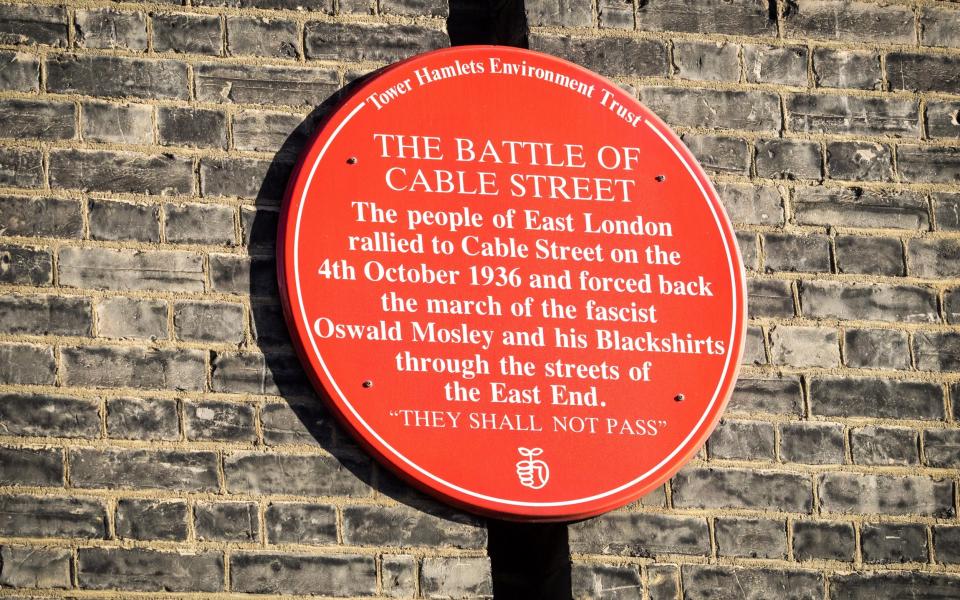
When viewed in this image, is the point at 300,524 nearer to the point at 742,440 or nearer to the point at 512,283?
the point at 512,283

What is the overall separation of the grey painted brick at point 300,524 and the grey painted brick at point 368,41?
1.22 metres

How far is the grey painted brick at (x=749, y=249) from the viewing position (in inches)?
184

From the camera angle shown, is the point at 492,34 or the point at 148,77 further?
the point at 492,34

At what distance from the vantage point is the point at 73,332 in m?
4.23

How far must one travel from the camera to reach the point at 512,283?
4445mm

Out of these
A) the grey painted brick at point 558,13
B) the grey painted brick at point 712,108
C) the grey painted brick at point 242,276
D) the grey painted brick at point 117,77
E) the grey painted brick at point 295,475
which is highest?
the grey painted brick at point 558,13

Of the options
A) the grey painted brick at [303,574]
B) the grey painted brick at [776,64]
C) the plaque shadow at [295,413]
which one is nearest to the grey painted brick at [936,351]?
the grey painted brick at [776,64]

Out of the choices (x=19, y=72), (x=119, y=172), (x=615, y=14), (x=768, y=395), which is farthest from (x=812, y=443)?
(x=19, y=72)

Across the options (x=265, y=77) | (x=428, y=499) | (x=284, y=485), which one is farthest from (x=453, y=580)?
(x=265, y=77)

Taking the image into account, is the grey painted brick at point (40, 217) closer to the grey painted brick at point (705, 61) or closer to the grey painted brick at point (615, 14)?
the grey painted brick at point (615, 14)

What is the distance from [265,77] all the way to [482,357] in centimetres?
94

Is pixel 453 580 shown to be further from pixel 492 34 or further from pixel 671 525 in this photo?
pixel 492 34

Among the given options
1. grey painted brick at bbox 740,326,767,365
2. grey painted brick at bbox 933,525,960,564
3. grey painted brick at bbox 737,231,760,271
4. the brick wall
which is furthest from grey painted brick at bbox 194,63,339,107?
grey painted brick at bbox 933,525,960,564

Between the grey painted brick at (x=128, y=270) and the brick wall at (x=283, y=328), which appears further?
the grey painted brick at (x=128, y=270)
